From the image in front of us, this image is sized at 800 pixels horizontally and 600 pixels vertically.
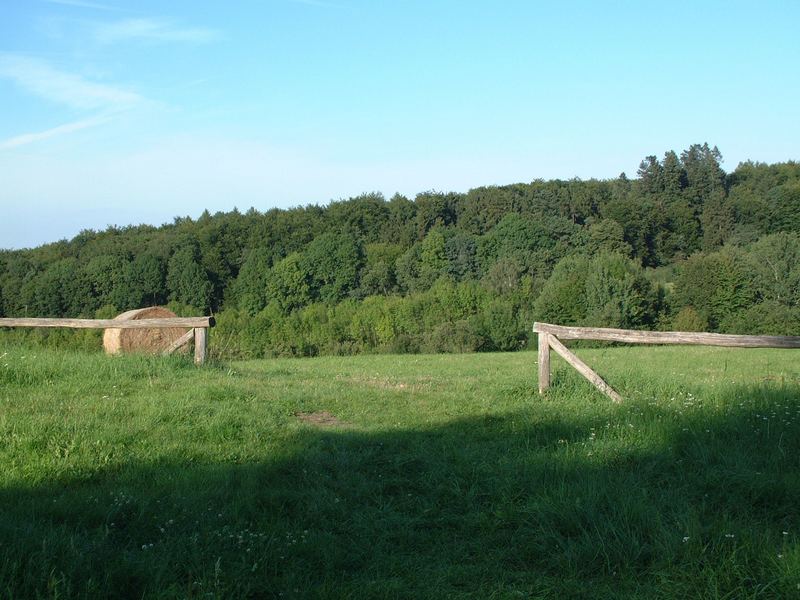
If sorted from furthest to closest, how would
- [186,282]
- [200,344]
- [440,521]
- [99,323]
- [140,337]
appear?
[186,282] < [140,337] < [99,323] < [200,344] < [440,521]

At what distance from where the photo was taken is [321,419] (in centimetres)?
920

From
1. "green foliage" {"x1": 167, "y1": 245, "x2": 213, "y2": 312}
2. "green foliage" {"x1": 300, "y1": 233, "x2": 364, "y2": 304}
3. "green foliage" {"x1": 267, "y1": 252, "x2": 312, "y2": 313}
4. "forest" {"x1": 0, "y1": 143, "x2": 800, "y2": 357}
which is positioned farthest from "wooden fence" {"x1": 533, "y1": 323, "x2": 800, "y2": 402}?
"green foliage" {"x1": 300, "y1": 233, "x2": 364, "y2": 304}

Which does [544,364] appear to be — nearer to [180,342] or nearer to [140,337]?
[180,342]

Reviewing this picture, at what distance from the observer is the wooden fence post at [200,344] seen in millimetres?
12570

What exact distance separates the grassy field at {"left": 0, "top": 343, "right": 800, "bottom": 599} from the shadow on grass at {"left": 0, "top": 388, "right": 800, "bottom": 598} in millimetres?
19

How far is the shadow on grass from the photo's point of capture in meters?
4.20

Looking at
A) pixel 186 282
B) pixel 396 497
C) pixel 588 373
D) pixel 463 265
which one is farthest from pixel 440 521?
pixel 463 265

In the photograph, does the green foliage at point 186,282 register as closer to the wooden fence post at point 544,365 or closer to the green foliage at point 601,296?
the green foliage at point 601,296

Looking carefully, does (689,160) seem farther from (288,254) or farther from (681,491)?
(681,491)

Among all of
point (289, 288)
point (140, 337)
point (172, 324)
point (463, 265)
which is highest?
point (463, 265)

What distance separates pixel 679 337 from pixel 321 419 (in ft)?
16.5

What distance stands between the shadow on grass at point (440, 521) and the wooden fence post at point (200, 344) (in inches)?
227

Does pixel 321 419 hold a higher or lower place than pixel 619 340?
lower

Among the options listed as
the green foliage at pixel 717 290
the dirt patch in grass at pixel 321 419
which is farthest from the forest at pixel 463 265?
the dirt patch in grass at pixel 321 419
